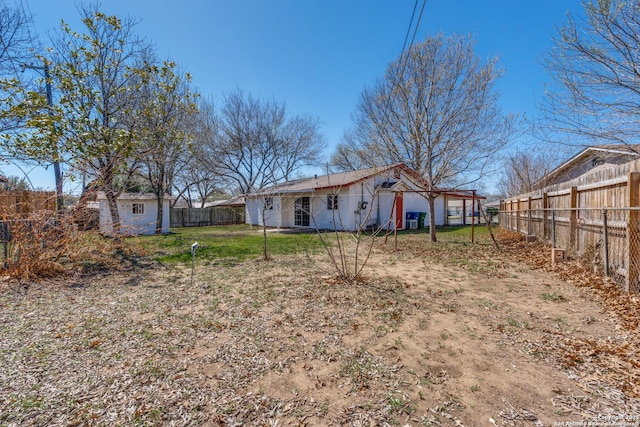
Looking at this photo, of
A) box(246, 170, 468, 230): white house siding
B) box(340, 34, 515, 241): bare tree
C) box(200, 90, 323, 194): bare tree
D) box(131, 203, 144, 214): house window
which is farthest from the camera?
box(200, 90, 323, 194): bare tree

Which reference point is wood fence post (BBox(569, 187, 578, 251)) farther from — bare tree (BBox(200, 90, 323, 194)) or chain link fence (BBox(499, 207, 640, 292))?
bare tree (BBox(200, 90, 323, 194))

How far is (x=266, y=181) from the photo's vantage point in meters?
26.3

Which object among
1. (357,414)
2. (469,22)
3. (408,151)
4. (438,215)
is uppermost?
(469,22)

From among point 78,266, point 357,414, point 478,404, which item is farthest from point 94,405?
point 78,266

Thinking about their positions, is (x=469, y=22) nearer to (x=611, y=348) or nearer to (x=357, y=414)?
(x=611, y=348)

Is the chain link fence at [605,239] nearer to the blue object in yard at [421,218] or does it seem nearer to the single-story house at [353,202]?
the single-story house at [353,202]

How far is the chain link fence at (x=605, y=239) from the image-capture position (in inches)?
162

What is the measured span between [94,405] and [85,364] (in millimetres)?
784

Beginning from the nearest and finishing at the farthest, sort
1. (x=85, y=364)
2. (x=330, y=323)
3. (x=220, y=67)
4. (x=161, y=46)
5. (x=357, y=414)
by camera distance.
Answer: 1. (x=357, y=414)
2. (x=85, y=364)
3. (x=330, y=323)
4. (x=161, y=46)
5. (x=220, y=67)

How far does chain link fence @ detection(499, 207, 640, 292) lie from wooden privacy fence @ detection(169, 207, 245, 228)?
19.5m

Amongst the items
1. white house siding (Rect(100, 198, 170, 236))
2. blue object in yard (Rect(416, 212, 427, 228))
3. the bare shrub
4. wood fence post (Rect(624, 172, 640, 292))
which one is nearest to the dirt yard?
wood fence post (Rect(624, 172, 640, 292))

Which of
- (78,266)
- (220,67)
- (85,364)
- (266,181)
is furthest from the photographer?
(266,181)

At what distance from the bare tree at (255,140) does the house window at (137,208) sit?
22.1 feet

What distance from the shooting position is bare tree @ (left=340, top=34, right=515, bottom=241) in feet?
31.7
